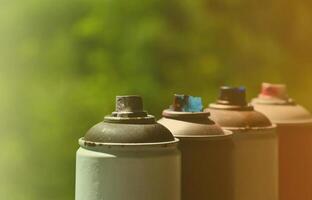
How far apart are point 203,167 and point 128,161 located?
0.21 m

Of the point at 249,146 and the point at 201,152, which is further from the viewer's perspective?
the point at 249,146

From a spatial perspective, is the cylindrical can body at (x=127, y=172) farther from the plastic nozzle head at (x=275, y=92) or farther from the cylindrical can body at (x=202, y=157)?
the plastic nozzle head at (x=275, y=92)

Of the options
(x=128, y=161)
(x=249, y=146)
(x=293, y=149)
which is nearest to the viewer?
(x=128, y=161)

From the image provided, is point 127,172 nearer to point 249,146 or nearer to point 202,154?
point 202,154

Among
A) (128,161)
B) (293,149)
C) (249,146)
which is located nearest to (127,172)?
(128,161)

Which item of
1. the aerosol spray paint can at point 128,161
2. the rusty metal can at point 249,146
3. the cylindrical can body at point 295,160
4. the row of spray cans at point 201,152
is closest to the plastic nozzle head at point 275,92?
the row of spray cans at point 201,152

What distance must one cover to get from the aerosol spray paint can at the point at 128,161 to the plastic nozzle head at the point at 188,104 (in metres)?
0.17

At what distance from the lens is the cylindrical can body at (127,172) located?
Answer: 0.92 meters

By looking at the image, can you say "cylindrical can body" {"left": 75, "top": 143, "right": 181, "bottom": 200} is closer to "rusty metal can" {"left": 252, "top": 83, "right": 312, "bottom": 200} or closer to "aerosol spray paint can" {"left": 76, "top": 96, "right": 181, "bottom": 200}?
"aerosol spray paint can" {"left": 76, "top": 96, "right": 181, "bottom": 200}

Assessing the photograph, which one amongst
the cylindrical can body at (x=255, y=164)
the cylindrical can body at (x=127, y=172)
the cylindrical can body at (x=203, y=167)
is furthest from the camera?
the cylindrical can body at (x=255, y=164)

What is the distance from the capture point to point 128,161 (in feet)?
3.02

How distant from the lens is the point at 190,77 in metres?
1.52

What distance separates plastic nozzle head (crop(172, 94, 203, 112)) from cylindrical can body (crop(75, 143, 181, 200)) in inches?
7.6

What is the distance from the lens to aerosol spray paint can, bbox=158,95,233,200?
3.53ft
